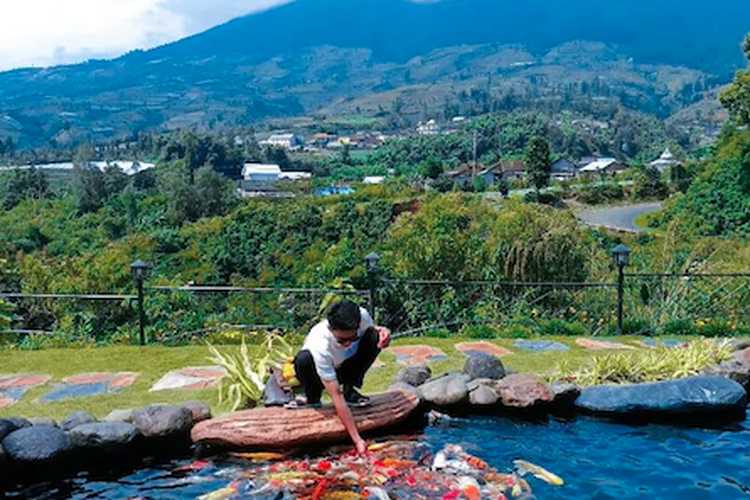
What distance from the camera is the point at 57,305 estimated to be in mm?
11820

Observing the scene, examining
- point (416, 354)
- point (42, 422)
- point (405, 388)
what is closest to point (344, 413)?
point (405, 388)

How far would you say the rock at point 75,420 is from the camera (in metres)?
5.76

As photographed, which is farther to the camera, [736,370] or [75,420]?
[736,370]

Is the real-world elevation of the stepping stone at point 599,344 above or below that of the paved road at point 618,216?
above

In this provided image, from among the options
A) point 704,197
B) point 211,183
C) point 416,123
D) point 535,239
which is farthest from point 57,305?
point 416,123

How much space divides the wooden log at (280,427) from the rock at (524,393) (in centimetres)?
119

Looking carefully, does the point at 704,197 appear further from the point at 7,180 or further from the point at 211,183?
the point at 7,180

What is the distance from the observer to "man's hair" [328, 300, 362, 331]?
16.6ft

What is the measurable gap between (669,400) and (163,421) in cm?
410

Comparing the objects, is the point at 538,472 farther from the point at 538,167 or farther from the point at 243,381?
the point at 538,167

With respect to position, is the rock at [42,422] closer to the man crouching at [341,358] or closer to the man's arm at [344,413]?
the man crouching at [341,358]

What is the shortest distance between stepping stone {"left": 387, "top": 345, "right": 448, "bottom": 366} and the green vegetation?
55.6 inches

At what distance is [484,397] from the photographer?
643 centimetres

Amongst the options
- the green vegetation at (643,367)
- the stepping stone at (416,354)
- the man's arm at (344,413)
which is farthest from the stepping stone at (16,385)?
the green vegetation at (643,367)
